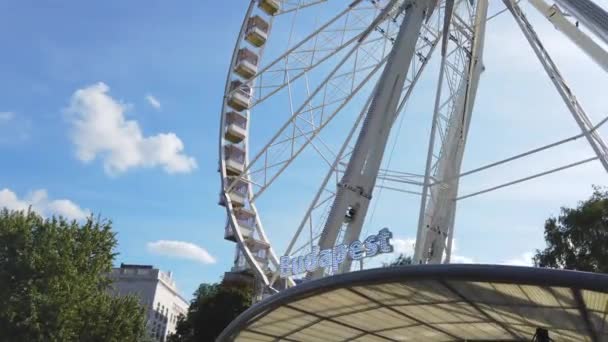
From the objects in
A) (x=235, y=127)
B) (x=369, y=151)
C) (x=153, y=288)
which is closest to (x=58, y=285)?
(x=235, y=127)

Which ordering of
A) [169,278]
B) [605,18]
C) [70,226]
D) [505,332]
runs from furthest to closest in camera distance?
[169,278] < [70,226] < [505,332] < [605,18]

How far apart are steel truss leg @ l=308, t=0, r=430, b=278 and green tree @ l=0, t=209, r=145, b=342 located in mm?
15040

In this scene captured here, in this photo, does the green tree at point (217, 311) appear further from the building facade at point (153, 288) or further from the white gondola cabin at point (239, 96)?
the building facade at point (153, 288)

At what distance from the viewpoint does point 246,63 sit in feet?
111

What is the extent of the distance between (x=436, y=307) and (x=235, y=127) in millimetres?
21095

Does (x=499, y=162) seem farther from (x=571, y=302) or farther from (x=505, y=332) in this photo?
(x=571, y=302)

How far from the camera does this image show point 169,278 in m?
113

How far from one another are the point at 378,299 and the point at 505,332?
171 inches

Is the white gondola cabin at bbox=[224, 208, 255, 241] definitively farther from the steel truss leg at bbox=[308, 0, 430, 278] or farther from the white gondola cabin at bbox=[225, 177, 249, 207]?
the steel truss leg at bbox=[308, 0, 430, 278]

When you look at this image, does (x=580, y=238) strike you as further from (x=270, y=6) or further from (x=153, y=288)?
(x=153, y=288)

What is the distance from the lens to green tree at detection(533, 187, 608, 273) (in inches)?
1356

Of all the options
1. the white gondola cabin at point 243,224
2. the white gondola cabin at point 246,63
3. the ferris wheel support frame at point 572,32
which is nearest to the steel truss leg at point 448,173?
the ferris wheel support frame at point 572,32

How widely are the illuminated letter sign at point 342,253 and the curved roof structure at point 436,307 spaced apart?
2.87m

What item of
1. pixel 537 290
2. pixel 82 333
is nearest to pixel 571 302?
pixel 537 290
